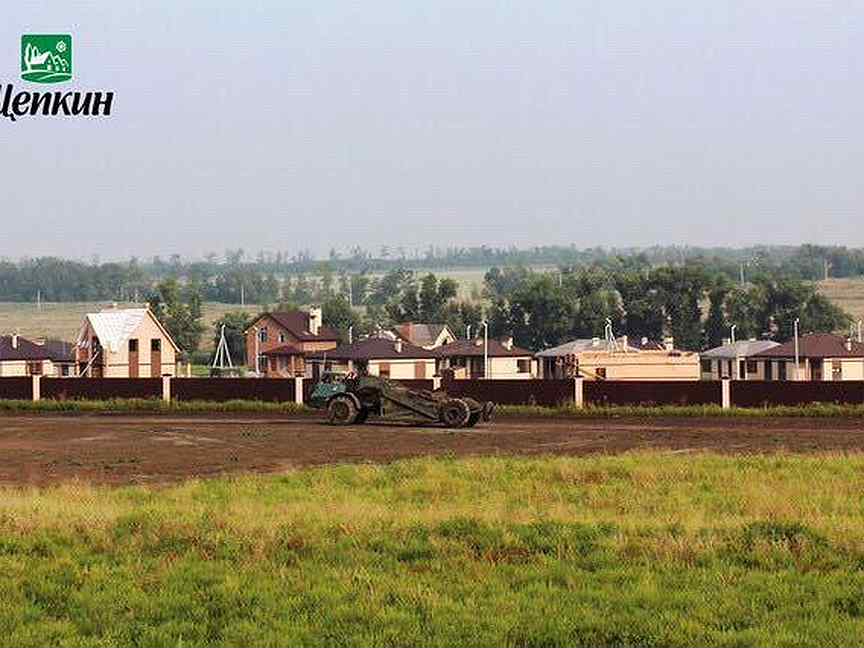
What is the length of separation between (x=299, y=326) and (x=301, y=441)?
85.6m

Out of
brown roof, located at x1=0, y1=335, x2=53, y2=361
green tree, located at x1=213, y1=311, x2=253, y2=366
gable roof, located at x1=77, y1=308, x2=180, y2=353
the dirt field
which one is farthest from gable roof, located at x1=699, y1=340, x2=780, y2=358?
the dirt field

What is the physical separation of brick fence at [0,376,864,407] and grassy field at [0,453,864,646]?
26.6 meters

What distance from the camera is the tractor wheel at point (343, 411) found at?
41969 mm

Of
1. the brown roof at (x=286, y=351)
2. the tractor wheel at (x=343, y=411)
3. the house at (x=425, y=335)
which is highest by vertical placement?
the house at (x=425, y=335)

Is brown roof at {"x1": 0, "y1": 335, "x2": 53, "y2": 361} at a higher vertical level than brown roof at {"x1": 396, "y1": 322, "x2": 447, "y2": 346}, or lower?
lower

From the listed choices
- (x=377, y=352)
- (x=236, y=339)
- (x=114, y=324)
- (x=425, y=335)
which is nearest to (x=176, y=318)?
(x=236, y=339)

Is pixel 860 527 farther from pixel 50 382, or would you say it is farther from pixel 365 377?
pixel 50 382

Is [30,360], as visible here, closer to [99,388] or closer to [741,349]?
[741,349]

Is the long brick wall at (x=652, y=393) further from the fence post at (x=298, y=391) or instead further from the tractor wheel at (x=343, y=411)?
the tractor wheel at (x=343, y=411)

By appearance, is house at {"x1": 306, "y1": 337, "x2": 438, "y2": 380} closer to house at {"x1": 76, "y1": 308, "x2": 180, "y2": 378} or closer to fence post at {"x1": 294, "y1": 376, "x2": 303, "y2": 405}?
house at {"x1": 76, "y1": 308, "x2": 180, "y2": 378}

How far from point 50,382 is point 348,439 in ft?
75.2

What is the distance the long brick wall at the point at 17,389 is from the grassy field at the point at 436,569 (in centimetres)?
3520

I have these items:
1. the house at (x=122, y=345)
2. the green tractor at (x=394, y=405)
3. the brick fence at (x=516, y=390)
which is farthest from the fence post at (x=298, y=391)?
the house at (x=122, y=345)

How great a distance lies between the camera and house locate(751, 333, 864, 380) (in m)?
91.1
